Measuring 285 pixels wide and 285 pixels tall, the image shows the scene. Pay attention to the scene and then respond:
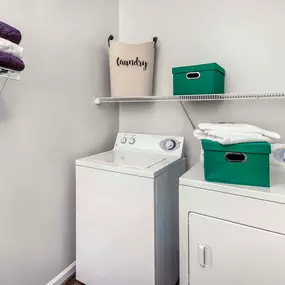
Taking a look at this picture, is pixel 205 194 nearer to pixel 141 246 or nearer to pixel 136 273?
pixel 141 246

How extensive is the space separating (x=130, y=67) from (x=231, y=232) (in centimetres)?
143

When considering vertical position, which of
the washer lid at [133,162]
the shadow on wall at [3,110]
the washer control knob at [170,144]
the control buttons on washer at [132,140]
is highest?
the shadow on wall at [3,110]

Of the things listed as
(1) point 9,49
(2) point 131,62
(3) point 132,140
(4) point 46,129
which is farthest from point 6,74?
(3) point 132,140

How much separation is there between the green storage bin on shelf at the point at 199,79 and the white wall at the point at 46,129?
0.73m

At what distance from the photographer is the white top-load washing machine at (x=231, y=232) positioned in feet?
3.64

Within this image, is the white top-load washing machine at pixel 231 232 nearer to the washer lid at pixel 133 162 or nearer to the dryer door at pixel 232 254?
the dryer door at pixel 232 254

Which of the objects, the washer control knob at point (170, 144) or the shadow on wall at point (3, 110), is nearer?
the shadow on wall at point (3, 110)

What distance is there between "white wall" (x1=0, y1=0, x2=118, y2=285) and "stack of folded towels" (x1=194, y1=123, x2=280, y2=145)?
3.37 feet

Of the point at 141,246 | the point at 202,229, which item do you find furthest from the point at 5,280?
the point at 202,229

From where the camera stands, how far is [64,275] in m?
1.80

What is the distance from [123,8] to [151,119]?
1096mm

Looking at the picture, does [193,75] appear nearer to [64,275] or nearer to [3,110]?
[3,110]

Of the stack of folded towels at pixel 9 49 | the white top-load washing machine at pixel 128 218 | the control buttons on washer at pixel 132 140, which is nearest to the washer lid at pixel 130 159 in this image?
the white top-load washing machine at pixel 128 218

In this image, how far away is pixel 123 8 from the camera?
2258 mm
